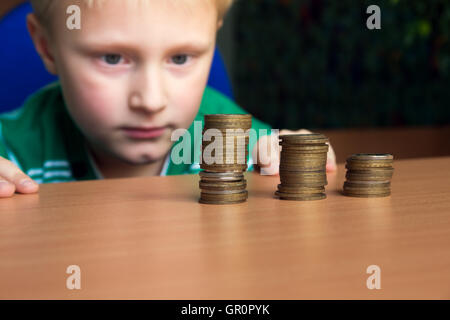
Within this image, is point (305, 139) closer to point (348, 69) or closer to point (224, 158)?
point (224, 158)

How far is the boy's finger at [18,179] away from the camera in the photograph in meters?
0.97

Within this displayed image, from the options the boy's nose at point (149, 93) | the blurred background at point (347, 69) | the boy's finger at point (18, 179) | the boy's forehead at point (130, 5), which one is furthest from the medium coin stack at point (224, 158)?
the blurred background at point (347, 69)

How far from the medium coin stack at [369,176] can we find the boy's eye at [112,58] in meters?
0.64

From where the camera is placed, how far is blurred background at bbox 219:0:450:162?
3211 millimetres

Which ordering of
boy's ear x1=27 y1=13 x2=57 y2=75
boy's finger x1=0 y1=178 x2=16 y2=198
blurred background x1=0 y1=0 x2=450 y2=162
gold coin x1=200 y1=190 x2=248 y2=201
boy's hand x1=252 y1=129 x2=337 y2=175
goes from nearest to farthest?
gold coin x1=200 y1=190 x2=248 y2=201 < boy's finger x1=0 y1=178 x2=16 y2=198 < boy's hand x1=252 y1=129 x2=337 y2=175 < boy's ear x1=27 y1=13 x2=57 y2=75 < blurred background x1=0 y1=0 x2=450 y2=162

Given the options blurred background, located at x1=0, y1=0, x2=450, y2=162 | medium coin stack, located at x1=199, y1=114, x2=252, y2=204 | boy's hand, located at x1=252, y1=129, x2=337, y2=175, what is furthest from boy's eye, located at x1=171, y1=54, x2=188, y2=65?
blurred background, located at x1=0, y1=0, x2=450, y2=162

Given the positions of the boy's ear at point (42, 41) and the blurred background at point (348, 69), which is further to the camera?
the blurred background at point (348, 69)

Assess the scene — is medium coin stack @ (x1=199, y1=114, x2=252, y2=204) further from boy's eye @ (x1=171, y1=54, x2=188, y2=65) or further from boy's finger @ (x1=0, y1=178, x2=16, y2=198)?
boy's eye @ (x1=171, y1=54, x2=188, y2=65)

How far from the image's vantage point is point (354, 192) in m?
0.88

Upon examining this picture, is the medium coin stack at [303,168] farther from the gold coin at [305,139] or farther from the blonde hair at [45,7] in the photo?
the blonde hair at [45,7]

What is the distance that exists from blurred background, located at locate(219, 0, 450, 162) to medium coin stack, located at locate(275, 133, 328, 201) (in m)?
2.30

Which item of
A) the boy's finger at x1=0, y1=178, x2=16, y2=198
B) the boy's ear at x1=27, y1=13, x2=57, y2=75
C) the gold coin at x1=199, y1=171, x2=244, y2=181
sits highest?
the boy's ear at x1=27, y1=13, x2=57, y2=75

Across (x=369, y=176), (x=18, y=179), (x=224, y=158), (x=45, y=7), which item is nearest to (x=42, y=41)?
(x=45, y=7)
